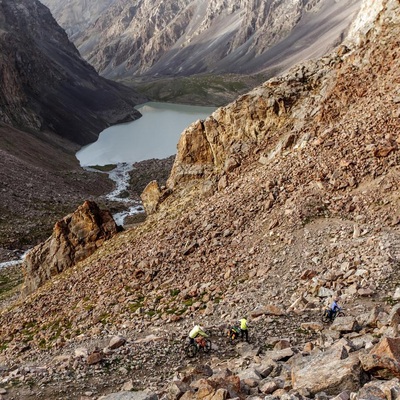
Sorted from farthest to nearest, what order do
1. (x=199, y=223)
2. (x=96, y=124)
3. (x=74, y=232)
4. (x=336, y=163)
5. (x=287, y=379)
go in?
(x=96, y=124) < (x=74, y=232) < (x=199, y=223) < (x=336, y=163) < (x=287, y=379)

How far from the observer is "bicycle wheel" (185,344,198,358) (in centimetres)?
1827

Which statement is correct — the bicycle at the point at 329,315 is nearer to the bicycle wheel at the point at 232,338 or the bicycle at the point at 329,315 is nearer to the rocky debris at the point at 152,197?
the bicycle wheel at the point at 232,338

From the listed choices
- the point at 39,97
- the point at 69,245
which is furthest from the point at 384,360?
the point at 39,97

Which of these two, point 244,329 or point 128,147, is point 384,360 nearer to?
point 244,329

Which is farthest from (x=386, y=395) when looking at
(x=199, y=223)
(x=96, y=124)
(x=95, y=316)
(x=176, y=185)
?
(x=96, y=124)

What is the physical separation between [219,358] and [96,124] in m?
163

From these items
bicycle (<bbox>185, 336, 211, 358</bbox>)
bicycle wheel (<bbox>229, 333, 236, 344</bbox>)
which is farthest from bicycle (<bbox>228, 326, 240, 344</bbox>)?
bicycle (<bbox>185, 336, 211, 358</bbox>)

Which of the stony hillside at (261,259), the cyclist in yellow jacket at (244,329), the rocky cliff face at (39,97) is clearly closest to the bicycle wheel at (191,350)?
the stony hillside at (261,259)

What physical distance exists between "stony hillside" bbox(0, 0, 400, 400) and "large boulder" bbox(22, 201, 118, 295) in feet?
7.03

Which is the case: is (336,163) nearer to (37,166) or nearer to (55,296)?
(55,296)

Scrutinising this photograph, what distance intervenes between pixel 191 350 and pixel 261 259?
309 inches

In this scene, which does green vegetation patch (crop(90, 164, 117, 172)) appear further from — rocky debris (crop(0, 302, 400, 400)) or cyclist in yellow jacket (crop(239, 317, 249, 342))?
cyclist in yellow jacket (crop(239, 317, 249, 342))

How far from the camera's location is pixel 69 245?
3744 cm

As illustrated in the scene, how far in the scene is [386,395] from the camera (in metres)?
10.5
